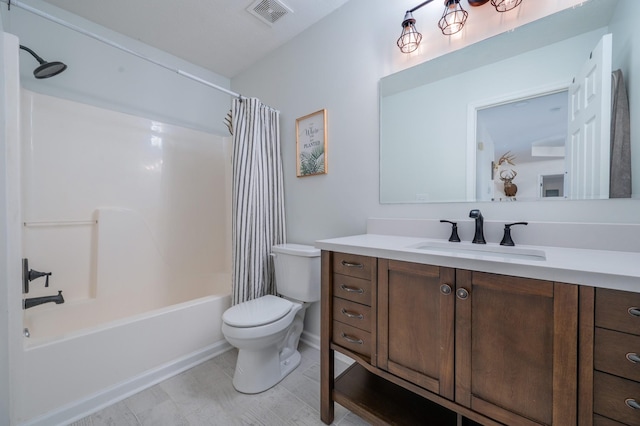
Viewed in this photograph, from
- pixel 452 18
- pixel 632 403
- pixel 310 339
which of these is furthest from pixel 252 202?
pixel 632 403

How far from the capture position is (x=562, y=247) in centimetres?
106

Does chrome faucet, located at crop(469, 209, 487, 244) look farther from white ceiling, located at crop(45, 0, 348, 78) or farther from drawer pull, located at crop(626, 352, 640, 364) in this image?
white ceiling, located at crop(45, 0, 348, 78)

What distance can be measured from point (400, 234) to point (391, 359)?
2.23 ft

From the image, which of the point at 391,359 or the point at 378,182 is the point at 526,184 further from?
the point at 391,359

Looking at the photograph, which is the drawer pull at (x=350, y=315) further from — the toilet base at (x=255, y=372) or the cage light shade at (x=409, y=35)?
the cage light shade at (x=409, y=35)

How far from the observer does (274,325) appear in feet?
4.77

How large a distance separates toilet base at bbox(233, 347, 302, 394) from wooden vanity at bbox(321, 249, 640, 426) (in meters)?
0.42

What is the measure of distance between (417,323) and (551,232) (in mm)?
709

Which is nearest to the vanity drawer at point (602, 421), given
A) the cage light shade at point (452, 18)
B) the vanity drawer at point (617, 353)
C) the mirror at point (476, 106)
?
the vanity drawer at point (617, 353)

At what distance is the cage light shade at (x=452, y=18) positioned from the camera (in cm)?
131

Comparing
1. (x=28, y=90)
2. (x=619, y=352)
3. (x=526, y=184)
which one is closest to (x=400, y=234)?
(x=526, y=184)

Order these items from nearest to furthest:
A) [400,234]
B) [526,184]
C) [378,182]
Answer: [526,184] → [400,234] → [378,182]

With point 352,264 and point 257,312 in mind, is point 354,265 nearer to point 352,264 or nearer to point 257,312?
point 352,264

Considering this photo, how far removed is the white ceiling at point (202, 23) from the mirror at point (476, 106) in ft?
3.04
